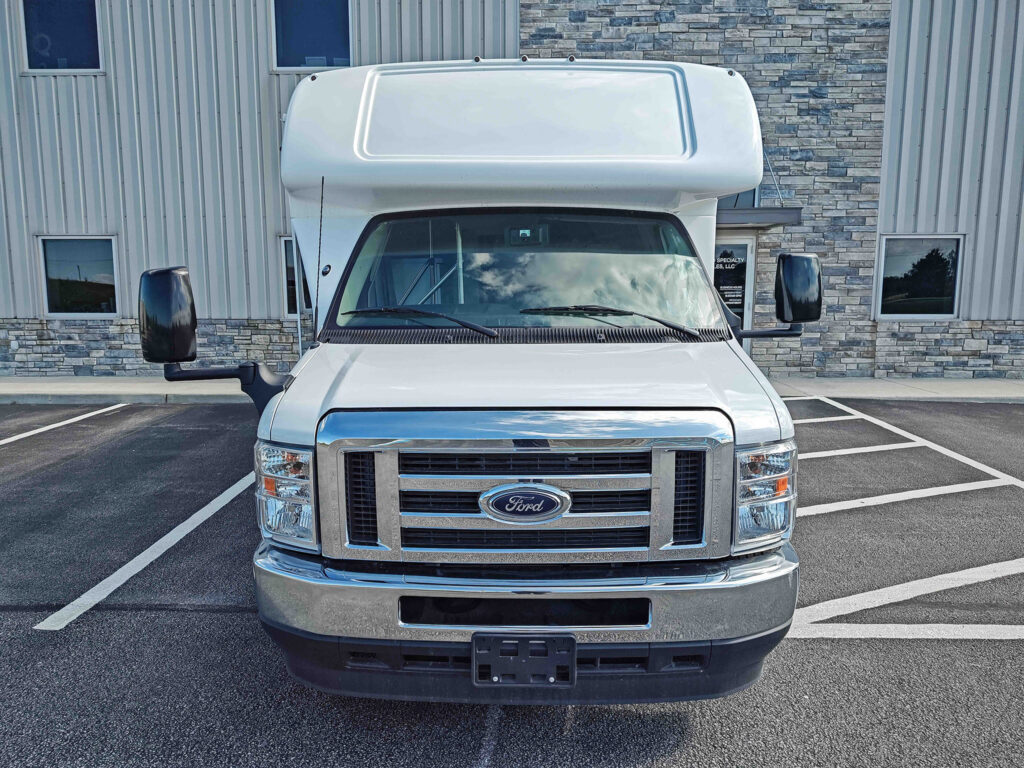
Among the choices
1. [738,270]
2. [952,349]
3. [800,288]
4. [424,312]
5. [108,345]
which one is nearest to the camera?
[424,312]

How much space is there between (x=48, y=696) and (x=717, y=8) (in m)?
12.4

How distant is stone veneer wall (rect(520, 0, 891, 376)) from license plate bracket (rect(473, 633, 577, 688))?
34.8 ft

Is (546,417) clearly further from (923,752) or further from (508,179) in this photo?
(923,752)

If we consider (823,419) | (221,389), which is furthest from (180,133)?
(823,419)

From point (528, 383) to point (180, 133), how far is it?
37.9 ft

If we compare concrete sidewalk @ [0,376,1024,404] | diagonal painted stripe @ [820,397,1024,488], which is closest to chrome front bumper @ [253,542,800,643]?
diagonal painted stripe @ [820,397,1024,488]

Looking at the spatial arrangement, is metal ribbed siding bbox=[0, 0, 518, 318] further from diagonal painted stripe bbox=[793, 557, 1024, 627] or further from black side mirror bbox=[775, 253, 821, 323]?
diagonal painted stripe bbox=[793, 557, 1024, 627]

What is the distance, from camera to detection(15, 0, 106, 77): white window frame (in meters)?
11.5

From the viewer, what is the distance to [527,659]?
91.4 inches

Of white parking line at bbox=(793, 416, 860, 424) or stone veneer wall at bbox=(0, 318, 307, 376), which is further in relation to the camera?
stone veneer wall at bbox=(0, 318, 307, 376)

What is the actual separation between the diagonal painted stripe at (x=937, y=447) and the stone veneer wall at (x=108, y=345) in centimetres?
877

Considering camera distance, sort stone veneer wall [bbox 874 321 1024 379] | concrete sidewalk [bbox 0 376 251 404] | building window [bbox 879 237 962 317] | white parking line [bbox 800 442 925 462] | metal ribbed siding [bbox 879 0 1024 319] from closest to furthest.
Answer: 1. white parking line [bbox 800 442 925 462]
2. concrete sidewalk [bbox 0 376 251 404]
3. metal ribbed siding [bbox 879 0 1024 319]
4. building window [bbox 879 237 962 317]
5. stone veneer wall [bbox 874 321 1024 379]

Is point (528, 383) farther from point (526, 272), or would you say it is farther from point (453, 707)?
point (453, 707)

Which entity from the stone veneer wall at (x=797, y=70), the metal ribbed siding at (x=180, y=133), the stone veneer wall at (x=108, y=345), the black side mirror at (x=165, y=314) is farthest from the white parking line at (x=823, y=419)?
the stone veneer wall at (x=108, y=345)
